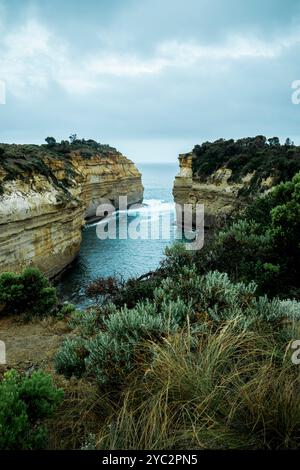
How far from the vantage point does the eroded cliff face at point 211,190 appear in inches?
1358

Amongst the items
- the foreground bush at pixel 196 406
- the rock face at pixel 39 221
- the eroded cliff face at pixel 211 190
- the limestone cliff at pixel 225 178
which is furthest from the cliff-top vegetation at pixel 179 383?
the eroded cliff face at pixel 211 190

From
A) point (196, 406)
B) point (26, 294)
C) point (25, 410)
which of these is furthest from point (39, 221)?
point (196, 406)

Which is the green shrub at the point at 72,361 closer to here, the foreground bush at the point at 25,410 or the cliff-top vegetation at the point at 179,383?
the cliff-top vegetation at the point at 179,383

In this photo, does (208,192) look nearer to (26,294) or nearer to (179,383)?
(26,294)

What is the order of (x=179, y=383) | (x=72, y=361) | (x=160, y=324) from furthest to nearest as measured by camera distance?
(x=72, y=361)
(x=160, y=324)
(x=179, y=383)

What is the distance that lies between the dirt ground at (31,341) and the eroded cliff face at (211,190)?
22.6 metres

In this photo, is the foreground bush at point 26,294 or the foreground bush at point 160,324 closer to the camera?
the foreground bush at point 160,324

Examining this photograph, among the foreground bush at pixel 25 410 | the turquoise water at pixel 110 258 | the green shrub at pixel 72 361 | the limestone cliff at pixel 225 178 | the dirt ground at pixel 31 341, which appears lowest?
the turquoise water at pixel 110 258

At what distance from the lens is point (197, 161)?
153ft

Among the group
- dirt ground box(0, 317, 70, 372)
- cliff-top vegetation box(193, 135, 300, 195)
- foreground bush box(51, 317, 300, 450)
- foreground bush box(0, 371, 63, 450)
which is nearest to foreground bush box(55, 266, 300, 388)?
foreground bush box(51, 317, 300, 450)

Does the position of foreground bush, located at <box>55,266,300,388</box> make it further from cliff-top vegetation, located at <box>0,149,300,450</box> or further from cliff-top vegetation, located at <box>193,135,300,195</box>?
cliff-top vegetation, located at <box>193,135,300,195</box>

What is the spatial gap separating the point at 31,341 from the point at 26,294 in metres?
2.97

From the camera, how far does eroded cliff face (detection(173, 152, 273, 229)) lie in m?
34.5

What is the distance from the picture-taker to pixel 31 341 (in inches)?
309
